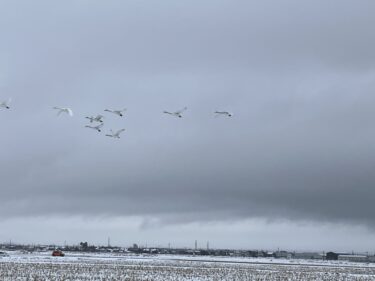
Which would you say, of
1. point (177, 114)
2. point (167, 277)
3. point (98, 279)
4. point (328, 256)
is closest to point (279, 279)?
point (167, 277)

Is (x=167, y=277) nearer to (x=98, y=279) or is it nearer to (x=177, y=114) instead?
(x=98, y=279)

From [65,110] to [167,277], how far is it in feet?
57.6

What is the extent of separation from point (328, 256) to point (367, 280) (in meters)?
103

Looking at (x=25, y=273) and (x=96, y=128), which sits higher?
(x=96, y=128)

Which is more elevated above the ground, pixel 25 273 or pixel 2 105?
pixel 2 105

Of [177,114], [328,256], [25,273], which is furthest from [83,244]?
[177,114]

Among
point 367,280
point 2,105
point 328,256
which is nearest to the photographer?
point 2,105

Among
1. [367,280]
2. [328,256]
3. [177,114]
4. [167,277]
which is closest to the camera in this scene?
[177,114]

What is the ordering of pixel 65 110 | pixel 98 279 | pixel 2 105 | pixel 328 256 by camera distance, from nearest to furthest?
1. pixel 2 105
2. pixel 65 110
3. pixel 98 279
4. pixel 328 256

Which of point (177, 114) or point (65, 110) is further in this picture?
point (177, 114)

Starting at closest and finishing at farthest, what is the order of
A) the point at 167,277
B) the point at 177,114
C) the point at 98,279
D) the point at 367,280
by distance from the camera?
the point at 177,114
the point at 98,279
the point at 167,277
the point at 367,280

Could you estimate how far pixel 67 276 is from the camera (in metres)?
48.6

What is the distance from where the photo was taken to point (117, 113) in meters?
39.9

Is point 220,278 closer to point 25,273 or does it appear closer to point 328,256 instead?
point 25,273
